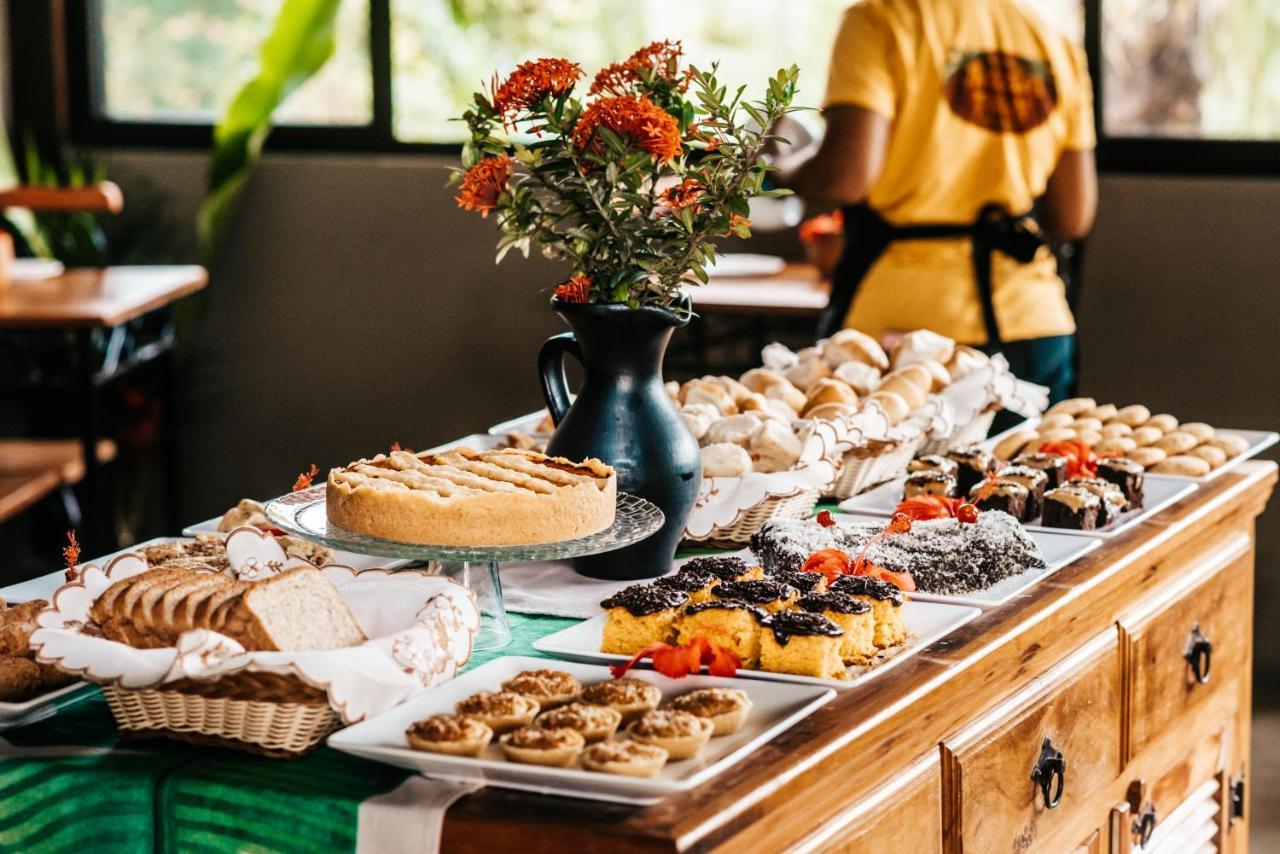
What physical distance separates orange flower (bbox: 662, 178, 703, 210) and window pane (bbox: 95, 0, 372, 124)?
381cm

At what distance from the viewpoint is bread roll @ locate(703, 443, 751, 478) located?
1.92 meters

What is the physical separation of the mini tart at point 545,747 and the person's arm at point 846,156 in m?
1.90

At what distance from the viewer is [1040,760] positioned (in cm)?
172

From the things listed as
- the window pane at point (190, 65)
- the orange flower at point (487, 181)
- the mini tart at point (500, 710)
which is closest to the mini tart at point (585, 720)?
the mini tart at point (500, 710)

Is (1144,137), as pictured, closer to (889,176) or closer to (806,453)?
(889,176)

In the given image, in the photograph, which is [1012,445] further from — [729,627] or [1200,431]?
[729,627]

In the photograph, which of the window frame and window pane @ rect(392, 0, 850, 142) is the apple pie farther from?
window pane @ rect(392, 0, 850, 142)

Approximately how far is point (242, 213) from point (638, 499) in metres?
4.01

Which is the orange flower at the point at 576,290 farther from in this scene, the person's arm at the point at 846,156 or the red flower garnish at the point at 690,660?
the person's arm at the point at 846,156

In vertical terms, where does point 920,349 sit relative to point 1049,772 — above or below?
above

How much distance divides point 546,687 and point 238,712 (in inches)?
9.2

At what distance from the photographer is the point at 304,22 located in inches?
196

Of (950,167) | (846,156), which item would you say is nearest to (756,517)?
(846,156)

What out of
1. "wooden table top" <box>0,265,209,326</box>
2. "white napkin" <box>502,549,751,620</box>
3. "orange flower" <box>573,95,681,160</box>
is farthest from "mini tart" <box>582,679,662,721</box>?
"wooden table top" <box>0,265,209,326</box>
